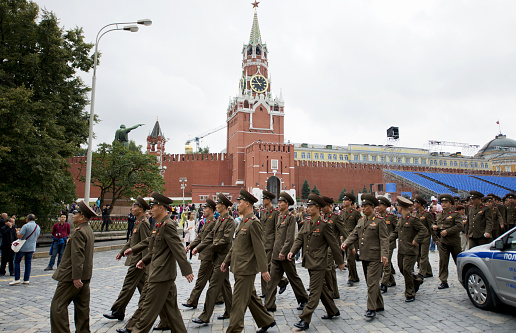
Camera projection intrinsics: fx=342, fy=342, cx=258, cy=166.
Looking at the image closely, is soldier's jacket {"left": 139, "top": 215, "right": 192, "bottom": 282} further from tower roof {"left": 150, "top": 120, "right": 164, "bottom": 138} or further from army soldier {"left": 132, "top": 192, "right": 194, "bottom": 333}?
tower roof {"left": 150, "top": 120, "right": 164, "bottom": 138}

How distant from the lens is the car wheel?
5172 millimetres

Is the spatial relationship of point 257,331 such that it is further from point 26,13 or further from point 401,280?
point 26,13

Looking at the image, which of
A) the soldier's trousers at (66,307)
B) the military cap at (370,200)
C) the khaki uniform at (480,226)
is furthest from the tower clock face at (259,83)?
the soldier's trousers at (66,307)

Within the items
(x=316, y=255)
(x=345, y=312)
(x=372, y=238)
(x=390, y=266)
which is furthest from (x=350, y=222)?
(x=316, y=255)

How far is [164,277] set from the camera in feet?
12.6

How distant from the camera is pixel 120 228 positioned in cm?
1711

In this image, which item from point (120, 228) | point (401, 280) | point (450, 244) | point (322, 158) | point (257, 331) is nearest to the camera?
point (257, 331)

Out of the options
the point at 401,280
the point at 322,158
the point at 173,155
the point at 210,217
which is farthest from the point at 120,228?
the point at 322,158

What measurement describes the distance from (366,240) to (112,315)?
3913mm

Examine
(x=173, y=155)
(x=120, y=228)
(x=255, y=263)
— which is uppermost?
(x=173, y=155)

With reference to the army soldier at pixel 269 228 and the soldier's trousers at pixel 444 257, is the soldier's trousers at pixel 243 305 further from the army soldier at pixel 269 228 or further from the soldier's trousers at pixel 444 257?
the soldier's trousers at pixel 444 257

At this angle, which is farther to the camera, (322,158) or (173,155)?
(322,158)

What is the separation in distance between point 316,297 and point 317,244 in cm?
73

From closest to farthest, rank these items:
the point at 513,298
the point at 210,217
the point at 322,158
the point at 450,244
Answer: the point at 513,298
the point at 210,217
the point at 450,244
the point at 322,158
